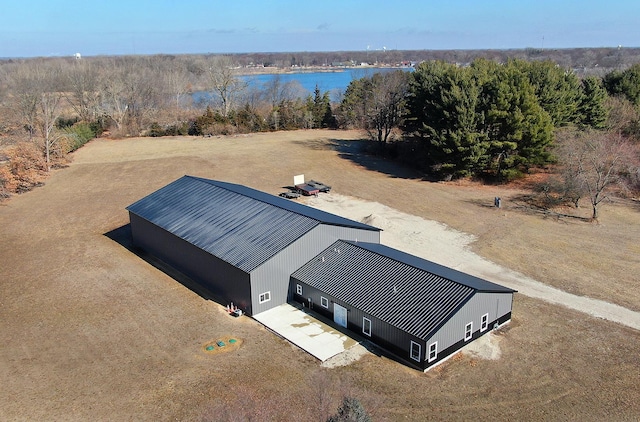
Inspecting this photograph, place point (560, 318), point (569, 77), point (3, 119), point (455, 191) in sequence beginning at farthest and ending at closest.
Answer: point (3, 119) → point (569, 77) → point (455, 191) → point (560, 318)

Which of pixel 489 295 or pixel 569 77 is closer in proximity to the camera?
pixel 489 295

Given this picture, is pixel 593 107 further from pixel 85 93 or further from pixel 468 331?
pixel 85 93

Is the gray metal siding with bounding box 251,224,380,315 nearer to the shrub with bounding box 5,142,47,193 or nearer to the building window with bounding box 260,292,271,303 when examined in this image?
the building window with bounding box 260,292,271,303

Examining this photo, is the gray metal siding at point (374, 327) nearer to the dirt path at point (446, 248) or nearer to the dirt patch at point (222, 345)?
the dirt patch at point (222, 345)

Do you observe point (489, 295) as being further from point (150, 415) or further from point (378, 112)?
point (378, 112)

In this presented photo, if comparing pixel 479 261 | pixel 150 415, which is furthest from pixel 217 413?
pixel 479 261

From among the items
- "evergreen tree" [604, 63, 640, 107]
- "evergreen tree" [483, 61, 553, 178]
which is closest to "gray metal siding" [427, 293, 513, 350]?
"evergreen tree" [483, 61, 553, 178]

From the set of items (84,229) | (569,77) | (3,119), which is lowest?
(84,229)

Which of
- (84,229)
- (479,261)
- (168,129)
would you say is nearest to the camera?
(479,261)
